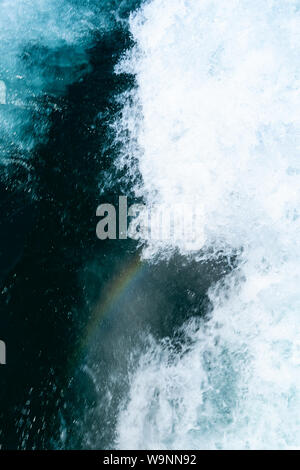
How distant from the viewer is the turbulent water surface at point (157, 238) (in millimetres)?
3566

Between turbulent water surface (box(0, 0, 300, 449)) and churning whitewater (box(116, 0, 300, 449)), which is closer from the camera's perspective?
churning whitewater (box(116, 0, 300, 449))

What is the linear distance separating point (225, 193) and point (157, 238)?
1.16m

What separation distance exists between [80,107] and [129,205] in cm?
215

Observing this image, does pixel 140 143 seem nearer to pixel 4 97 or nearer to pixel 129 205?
pixel 129 205

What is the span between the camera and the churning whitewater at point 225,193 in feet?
11.2

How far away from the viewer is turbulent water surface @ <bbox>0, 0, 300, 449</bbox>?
3.57 metres

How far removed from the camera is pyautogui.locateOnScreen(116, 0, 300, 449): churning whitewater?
343 cm

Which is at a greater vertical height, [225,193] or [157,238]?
[225,193]

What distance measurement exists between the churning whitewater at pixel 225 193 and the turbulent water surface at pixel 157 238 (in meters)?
0.02

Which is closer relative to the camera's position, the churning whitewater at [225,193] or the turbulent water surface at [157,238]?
the churning whitewater at [225,193]

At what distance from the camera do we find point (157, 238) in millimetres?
4539

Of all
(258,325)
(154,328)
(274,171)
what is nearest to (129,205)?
(154,328)

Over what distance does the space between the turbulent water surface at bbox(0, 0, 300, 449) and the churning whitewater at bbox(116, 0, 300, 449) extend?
20 millimetres

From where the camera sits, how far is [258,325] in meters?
3.68
